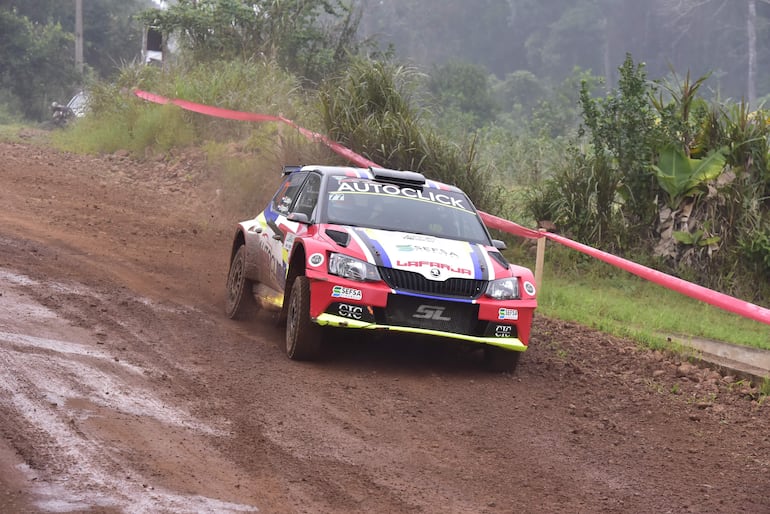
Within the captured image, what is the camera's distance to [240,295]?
10.3 m

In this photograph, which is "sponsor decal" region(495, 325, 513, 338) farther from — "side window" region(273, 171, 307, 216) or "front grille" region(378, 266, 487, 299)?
"side window" region(273, 171, 307, 216)

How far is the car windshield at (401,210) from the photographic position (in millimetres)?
9312

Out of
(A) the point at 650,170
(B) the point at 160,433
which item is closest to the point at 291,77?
(A) the point at 650,170

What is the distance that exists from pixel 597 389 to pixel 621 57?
229ft

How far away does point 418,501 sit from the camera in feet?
18.0

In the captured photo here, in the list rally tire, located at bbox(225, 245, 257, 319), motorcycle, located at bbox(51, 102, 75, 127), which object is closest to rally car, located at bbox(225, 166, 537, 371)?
rally tire, located at bbox(225, 245, 257, 319)

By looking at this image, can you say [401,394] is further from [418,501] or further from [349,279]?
[418,501]

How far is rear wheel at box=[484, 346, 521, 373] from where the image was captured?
8.73m

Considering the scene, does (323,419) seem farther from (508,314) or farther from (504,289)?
(504,289)

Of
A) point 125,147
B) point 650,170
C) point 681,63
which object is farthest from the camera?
point 681,63

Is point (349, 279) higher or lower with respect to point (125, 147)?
higher

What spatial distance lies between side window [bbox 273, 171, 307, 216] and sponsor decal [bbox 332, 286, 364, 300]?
2065 mm

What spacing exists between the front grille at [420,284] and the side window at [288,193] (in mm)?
2089

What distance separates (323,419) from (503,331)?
212 centimetres
